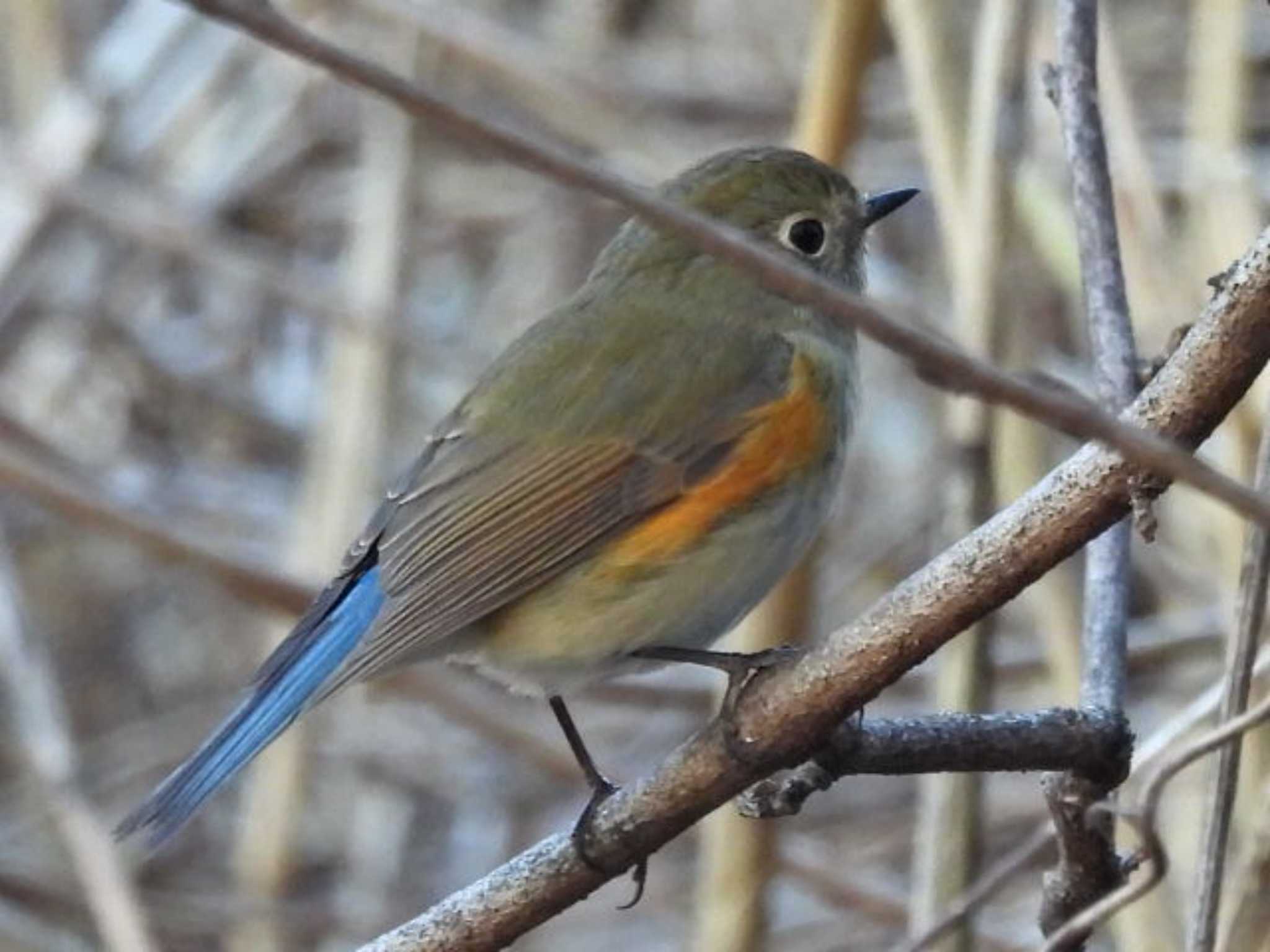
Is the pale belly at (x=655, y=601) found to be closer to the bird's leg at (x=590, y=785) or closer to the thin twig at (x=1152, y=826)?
the bird's leg at (x=590, y=785)

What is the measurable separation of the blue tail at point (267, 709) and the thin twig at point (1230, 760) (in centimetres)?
90

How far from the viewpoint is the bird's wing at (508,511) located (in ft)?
6.80

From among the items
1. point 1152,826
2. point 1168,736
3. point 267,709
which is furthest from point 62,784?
point 1152,826

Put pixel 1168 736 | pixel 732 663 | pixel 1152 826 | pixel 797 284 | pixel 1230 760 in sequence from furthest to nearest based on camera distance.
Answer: pixel 1168 736 → pixel 732 663 → pixel 1230 760 → pixel 1152 826 → pixel 797 284

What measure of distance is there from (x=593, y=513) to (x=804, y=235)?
54 cm

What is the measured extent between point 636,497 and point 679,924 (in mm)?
2028

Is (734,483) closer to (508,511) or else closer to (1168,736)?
(508,511)

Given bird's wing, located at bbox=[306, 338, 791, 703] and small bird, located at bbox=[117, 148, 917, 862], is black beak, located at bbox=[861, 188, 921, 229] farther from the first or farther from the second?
bird's wing, located at bbox=[306, 338, 791, 703]

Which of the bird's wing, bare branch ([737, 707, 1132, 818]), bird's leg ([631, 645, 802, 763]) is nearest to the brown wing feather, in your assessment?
the bird's wing

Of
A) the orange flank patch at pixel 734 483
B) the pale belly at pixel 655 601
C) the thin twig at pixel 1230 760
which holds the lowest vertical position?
the thin twig at pixel 1230 760

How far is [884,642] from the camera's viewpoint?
1.32m

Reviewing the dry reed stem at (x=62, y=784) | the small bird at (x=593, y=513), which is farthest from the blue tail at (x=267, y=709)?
the dry reed stem at (x=62, y=784)

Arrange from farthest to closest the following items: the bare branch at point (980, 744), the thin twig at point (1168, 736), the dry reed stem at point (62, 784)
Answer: the dry reed stem at point (62, 784), the thin twig at point (1168, 736), the bare branch at point (980, 744)

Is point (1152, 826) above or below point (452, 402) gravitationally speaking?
below
